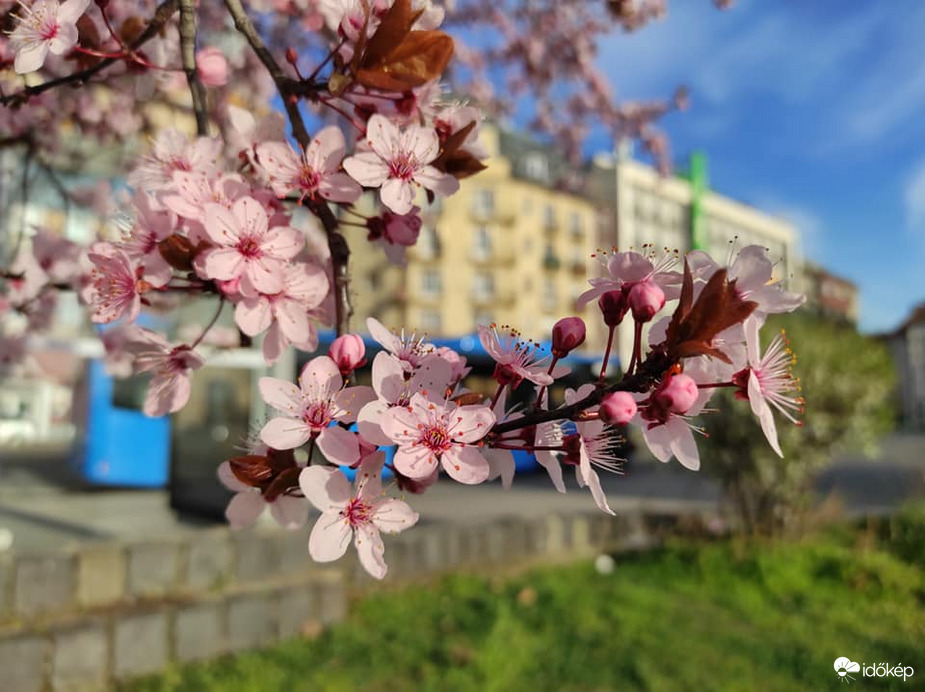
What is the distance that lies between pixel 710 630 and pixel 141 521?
575cm

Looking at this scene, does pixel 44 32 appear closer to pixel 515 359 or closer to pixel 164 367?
pixel 164 367

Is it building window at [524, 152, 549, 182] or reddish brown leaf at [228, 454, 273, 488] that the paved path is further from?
building window at [524, 152, 549, 182]

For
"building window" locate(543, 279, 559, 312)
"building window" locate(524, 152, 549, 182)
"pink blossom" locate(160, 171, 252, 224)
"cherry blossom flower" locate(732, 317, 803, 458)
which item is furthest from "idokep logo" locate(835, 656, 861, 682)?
"building window" locate(524, 152, 549, 182)

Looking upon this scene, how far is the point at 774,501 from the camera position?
18.7ft

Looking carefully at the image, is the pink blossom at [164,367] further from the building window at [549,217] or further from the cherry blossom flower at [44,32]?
the building window at [549,217]

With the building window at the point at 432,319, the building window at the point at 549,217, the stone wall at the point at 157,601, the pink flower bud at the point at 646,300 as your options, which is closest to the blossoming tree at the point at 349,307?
the pink flower bud at the point at 646,300

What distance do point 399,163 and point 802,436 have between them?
5532 millimetres

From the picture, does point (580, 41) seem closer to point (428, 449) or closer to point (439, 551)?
point (439, 551)

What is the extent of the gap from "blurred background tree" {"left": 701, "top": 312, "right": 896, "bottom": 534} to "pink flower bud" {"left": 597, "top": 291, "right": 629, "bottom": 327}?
4961 mm

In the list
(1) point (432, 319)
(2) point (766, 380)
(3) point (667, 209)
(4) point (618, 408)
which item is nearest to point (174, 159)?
(4) point (618, 408)

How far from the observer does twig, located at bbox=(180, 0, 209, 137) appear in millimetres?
1180

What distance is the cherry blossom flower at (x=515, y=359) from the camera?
37.5 inches

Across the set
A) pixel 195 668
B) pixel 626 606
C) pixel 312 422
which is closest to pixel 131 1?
pixel 312 422

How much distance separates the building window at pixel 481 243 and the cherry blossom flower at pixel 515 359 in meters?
31.7
